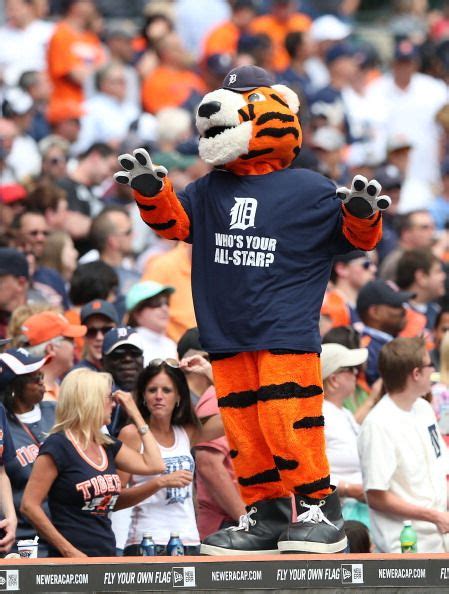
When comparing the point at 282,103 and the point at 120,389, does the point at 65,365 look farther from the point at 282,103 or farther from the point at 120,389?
the point at 282,103

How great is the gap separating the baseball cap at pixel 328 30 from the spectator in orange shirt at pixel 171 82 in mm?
2074

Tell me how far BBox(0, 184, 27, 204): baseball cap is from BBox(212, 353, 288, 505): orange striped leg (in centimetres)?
488

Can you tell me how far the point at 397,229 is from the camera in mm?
12539

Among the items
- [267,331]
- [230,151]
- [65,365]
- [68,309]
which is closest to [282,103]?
[230,151]

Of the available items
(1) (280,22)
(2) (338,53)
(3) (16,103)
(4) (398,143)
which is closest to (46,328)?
(3) (16,103)

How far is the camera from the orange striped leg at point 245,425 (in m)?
6.49

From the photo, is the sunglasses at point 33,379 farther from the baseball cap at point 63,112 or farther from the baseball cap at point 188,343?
the baseball cap at point 63,112

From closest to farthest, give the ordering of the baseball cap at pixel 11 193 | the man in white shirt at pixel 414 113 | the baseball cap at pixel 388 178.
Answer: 1. the baseball cap at pixel 11 193
2. the baseball cap at pixel 388 178
3. the man in white shirt at pixel 414 113

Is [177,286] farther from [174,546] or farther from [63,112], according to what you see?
[63,112]

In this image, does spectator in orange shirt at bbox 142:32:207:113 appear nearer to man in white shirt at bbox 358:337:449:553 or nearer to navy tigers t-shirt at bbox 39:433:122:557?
man in white shirt at bbox 358:337:449:553

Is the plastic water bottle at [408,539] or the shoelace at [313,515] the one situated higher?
the shoelace at [313,515]

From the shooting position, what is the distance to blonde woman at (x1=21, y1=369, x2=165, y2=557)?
275 inches

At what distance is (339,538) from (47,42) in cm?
987

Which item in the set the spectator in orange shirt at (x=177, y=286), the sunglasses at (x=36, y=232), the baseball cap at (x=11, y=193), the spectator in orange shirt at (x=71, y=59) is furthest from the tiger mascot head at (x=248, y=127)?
the spectator in orange shirt at (x=71, y=59)
